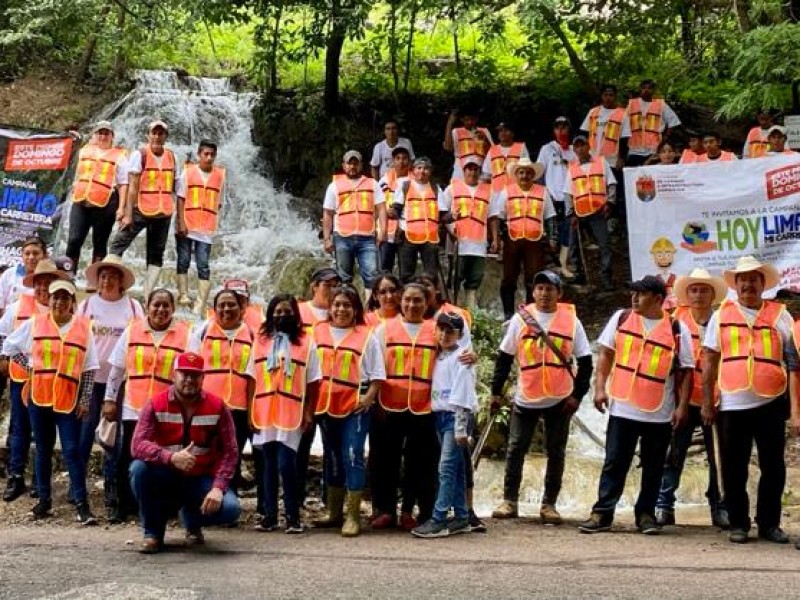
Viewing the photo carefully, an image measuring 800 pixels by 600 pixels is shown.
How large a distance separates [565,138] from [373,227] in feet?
11.3

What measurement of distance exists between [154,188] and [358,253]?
2.35m

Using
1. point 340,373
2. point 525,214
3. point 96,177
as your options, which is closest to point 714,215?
point 525,214

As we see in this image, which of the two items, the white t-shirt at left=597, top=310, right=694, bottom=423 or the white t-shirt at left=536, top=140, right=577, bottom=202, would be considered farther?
the white t-shirt at left=536, top=140, right=577, bottom=202

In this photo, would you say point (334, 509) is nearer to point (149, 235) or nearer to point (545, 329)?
point (545, 329)

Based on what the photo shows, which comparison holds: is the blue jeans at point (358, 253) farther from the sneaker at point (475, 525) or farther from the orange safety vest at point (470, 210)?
the sneaker at point (475, 525)

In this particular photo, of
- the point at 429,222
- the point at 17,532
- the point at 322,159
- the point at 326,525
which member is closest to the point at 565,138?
the point at 429,222

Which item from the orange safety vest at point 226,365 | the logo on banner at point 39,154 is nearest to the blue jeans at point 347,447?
the orange safety vest at point 226,365

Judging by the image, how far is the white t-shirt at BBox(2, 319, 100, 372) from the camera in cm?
795

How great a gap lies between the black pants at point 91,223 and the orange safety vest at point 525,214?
14.5 feet

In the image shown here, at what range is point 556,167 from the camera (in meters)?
14.2

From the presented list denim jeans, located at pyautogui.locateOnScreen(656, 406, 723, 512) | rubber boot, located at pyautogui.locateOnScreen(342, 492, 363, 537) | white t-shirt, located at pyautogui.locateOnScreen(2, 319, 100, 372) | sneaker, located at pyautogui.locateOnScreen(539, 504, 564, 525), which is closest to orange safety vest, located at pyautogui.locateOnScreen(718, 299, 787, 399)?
denim jeans, located at pyautogui.locateOnScreen(656, 406, 723, 512)

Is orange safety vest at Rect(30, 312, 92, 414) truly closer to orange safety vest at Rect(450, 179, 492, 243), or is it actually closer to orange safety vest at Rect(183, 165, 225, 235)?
orange safety vest at Rect(183, 165, 225, 235)

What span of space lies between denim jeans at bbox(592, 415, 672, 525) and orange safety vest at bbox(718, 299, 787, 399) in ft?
2.01

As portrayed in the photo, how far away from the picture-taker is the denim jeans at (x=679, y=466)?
26.7 ft
